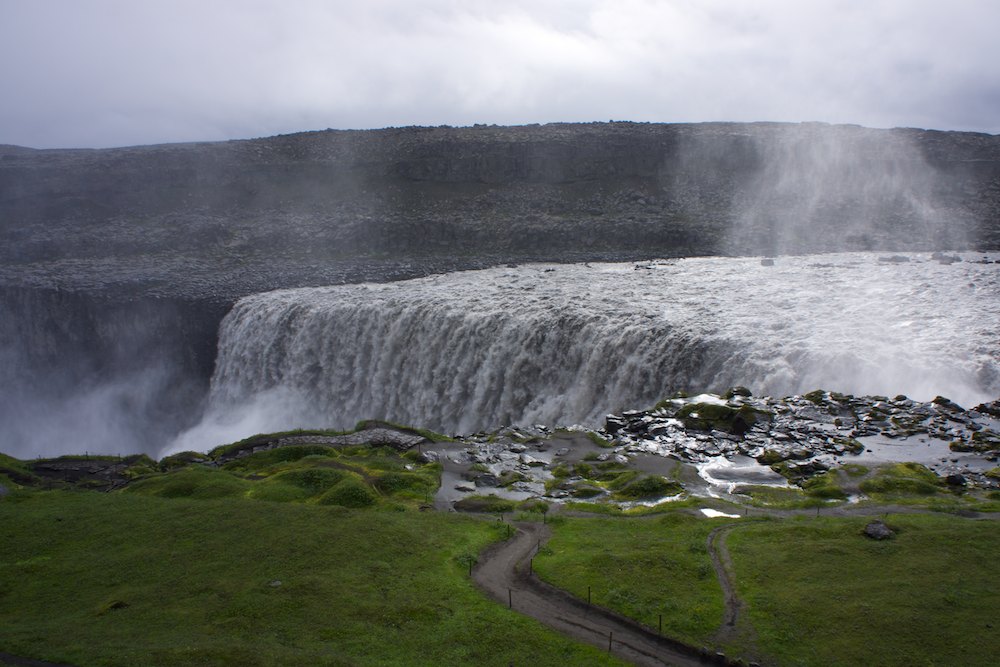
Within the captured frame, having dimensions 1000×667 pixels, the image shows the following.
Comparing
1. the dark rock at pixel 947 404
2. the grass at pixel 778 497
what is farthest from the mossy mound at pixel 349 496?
the dark rock at pixel 947 404

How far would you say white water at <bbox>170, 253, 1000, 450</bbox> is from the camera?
1572 inches

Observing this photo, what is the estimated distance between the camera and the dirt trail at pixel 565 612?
1683cm

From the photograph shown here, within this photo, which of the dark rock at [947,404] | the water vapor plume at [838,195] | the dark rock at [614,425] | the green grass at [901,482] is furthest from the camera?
the water vapor plume at [838,195]

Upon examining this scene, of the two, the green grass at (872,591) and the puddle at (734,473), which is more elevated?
the green grass at (872,591)

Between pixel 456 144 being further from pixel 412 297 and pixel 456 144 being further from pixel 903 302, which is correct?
pixel 903 302

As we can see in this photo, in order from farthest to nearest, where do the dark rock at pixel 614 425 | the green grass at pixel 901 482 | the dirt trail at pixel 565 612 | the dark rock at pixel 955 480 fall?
the dark rock at pixel 614 425, the dark rock at pixel 955 480, the green grass at pixel 901 482, the dirt trail at pixel 565 612

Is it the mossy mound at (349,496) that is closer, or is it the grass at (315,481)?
the mossy mound at (349,496)

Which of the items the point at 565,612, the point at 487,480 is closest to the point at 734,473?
the point at 487,480

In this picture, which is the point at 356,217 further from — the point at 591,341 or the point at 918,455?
the point at 918,455

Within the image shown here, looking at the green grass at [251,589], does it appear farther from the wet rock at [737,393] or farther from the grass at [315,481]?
the wet rock at [737,393]

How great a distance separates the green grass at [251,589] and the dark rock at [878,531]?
936cm

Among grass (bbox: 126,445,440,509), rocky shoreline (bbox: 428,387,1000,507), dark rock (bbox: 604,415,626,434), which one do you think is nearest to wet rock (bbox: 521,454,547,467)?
rocky shoreline (bbox: 428,387,1000,507)

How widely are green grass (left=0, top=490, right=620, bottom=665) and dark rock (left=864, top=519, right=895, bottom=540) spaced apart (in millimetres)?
9364

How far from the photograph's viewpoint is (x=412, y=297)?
63750 mm
